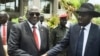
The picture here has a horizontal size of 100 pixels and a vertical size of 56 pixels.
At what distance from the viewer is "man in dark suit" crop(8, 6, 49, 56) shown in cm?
781

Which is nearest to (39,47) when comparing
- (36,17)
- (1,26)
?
A: (36,17)

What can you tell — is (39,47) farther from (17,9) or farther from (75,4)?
(17,9)

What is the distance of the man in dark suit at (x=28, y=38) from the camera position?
7809 mm

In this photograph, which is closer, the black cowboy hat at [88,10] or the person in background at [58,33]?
the black cowboy hat at [88,10]

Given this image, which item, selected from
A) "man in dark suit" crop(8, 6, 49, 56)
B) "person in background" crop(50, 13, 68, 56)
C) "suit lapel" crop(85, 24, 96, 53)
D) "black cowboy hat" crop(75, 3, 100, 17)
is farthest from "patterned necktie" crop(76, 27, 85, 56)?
"person in background" crop(50, 13, 68, 56)

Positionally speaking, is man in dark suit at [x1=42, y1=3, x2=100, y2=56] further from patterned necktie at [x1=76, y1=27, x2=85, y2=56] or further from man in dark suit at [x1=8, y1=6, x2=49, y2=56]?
man in dark suit at [x1=8, y1=6, x2=49, y2=56]

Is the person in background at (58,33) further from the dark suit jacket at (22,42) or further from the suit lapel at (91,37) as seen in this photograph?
the suit lapel at (91,37)

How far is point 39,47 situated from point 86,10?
1.22 meters

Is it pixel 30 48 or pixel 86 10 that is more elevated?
pixel 86 10

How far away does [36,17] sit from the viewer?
7793mm

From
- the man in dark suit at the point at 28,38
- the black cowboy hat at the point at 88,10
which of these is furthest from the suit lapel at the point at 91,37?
the man in dark suit at the point at 28,38

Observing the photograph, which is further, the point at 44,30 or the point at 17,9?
the point at 17,9

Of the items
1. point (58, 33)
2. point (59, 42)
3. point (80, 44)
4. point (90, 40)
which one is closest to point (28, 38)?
point (59, 42)

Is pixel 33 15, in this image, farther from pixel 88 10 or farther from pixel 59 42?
pixel 88 10
